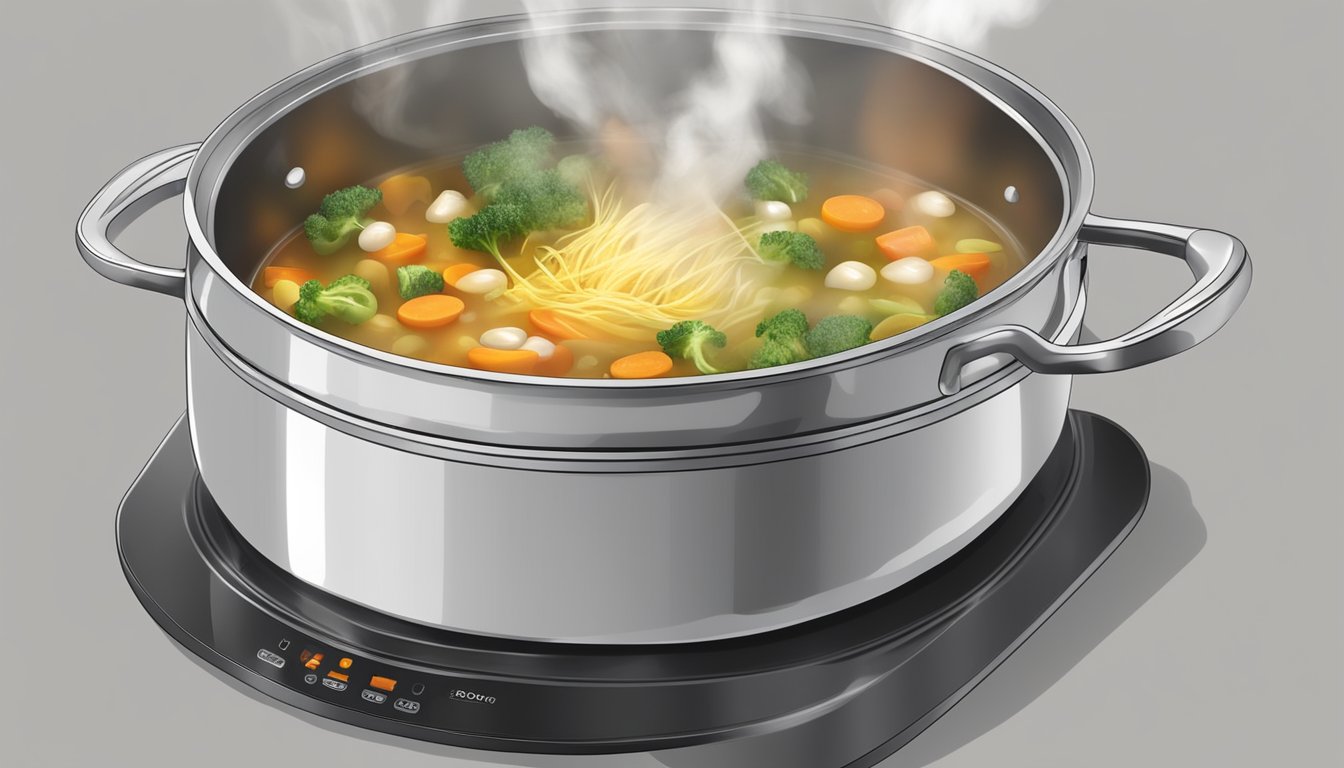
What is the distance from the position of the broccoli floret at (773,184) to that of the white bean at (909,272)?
47 centimetres

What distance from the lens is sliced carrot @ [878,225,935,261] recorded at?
16.8 feet

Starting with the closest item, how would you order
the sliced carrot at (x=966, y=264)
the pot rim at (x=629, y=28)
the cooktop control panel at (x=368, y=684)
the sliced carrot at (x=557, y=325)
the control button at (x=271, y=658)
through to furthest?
the pot rim at (x=629, y=28)
the cooktop control panel at (x=368, y=684)
the control button at (x=271, y=658)
the sliced carrot at (x=557, y=325)
the sliced carrot at (x=966, y=264)

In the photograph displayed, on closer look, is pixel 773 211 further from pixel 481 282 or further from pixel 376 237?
pixel 376 237

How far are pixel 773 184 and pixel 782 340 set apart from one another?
0.93m

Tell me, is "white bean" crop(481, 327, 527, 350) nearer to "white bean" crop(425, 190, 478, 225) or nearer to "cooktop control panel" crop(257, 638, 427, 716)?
"white bean" crop(425, 190, 478, 225)

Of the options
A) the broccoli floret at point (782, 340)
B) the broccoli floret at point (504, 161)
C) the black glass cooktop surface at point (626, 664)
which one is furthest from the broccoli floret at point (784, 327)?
the broccoli floret at point (504, 161)

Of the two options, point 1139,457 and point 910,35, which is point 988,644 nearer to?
point 1139,457

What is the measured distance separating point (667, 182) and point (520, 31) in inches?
22.7

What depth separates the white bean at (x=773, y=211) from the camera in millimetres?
5285

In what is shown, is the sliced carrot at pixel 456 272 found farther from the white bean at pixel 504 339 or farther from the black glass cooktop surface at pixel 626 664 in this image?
the black glass cooktop surface at pixel 626 664

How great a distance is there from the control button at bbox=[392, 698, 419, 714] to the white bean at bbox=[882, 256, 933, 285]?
1.64 metres

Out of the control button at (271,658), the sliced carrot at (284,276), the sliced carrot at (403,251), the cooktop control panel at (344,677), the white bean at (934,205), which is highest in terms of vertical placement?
the white bean at (934,205)

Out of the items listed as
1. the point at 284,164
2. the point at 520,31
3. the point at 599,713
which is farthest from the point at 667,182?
the point at 599,713

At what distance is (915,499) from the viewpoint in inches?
166
